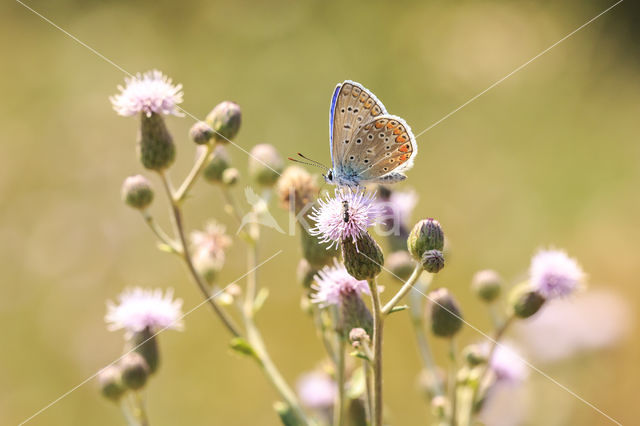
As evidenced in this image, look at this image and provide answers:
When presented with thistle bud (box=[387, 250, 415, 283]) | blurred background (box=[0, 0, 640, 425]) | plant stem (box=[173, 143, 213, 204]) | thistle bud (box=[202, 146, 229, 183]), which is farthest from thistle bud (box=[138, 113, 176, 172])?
blurred background (box=[0, 0, 640, 425])

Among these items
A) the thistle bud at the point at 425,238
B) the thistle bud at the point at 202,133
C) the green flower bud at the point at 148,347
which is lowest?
the thistle bud at the point at 425,238

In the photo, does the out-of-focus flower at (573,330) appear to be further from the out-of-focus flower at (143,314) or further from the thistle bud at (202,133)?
the thistle bud at (202,133)

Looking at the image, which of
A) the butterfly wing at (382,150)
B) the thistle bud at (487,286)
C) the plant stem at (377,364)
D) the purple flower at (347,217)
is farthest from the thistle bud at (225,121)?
the thistle bud at (487,286)

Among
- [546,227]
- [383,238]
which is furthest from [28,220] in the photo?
[546,227]

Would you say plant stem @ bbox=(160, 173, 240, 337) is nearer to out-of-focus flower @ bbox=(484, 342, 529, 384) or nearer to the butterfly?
the butterfly

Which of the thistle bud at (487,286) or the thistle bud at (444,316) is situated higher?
the thistle bud at (487,286)

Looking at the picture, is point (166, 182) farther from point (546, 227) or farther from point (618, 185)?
point (618, 185)

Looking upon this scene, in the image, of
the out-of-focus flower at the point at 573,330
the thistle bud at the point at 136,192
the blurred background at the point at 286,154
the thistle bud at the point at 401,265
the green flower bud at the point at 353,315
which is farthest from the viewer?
the blurred background at the point at 286,154
